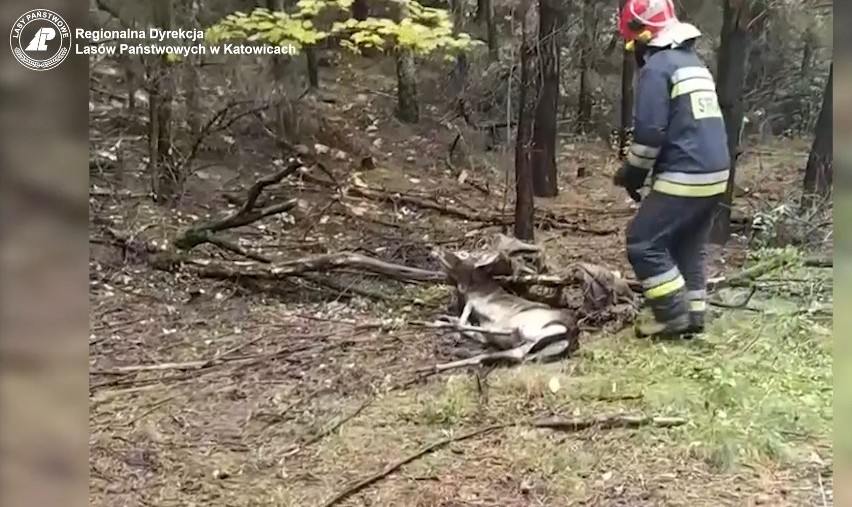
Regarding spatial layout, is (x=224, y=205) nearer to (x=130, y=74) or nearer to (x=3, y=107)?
(x=130, y=74)

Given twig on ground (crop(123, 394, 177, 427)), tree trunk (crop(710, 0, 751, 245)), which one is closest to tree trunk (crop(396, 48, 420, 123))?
tree trunk (crop(710, 0, 751, 245))

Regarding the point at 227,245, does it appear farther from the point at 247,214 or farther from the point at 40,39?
the point at 40,39

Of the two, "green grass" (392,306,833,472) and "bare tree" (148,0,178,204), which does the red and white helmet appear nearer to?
"green grass" (392,306,833,472)

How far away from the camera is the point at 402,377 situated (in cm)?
162

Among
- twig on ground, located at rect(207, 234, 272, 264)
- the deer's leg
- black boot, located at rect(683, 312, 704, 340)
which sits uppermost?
twig on ground, located at rect(207, 234, 272, 264)

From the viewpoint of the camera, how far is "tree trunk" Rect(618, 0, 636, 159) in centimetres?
163

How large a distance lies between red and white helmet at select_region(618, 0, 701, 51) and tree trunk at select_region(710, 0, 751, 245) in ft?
0.21

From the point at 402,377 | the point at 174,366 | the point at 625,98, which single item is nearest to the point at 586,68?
the point at 625,98

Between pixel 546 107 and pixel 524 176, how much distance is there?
137 millimetres

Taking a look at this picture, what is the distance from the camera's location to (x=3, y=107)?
1602mm

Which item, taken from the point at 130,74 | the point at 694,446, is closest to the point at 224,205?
the point at 130,74

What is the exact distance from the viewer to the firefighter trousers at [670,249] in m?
1.64

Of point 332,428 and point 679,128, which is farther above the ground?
point 679,128

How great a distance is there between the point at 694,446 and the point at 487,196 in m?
0.59
